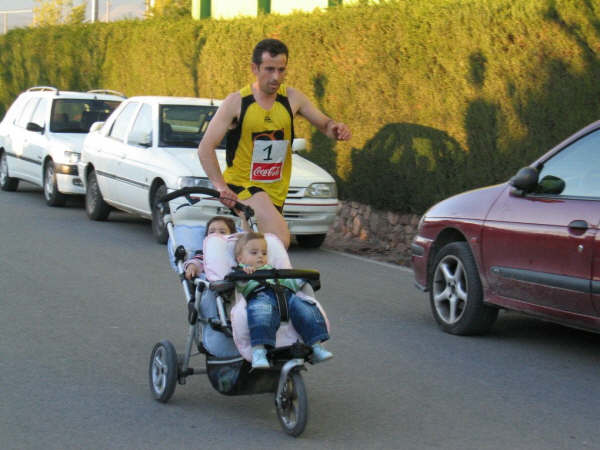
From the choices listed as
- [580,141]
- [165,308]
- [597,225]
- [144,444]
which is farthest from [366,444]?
[165,308]

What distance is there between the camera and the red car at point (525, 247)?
665cm

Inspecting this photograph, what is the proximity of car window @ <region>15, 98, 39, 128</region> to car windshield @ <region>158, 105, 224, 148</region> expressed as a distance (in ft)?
16.7

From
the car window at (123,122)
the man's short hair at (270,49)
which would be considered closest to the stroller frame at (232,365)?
the man's short hair at (270,49)

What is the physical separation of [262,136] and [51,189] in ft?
35.0

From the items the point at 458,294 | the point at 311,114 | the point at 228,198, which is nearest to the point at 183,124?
the point at 458,294

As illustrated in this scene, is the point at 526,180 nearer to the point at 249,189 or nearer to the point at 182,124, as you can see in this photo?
the point at 249,189

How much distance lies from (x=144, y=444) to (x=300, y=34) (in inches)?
487

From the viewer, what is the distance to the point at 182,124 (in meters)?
13.6

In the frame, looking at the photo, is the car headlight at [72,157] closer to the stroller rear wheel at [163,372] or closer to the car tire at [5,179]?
the car tire at [5,179]

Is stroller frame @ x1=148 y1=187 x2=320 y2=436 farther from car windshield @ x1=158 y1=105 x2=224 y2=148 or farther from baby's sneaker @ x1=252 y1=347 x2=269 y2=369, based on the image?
car windshield @ x1=158 y1=105 x2=224 y2=148

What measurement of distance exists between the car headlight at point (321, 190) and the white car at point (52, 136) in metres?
4.87

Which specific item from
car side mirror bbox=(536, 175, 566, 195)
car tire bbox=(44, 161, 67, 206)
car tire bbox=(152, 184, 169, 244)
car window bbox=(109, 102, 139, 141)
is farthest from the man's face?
car tire bbox=(44, 161, 67, 206)

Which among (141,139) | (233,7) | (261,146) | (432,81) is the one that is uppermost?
(233,7)

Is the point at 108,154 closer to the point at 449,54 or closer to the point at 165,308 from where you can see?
the point at 449,54
